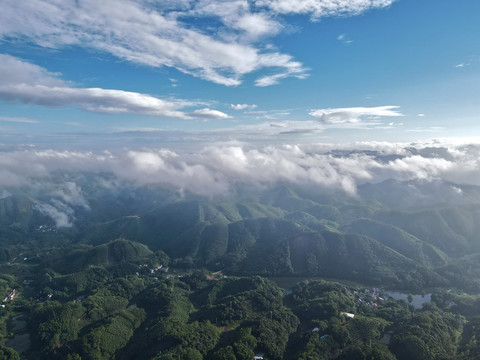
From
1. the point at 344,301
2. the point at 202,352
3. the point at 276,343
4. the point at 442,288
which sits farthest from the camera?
the point at 442,288

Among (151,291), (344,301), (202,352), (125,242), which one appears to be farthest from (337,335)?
(125,242)

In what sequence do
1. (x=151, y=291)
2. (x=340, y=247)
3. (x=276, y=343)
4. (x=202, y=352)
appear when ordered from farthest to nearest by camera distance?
(x=340, y=247), (x=151, y=291), (x=276, y=343), (x=202, y=352)

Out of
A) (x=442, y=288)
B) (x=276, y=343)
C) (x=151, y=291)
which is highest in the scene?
(x=276, y=343)

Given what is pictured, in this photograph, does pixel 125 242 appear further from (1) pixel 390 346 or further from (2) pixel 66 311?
(1) pixel 390 346

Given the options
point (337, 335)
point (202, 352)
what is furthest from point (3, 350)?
point (337, 335)

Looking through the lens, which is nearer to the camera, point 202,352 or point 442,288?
point 202,352

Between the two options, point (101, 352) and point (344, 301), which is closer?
point (101, 352)

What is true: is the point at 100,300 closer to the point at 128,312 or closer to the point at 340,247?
the point at 128,312

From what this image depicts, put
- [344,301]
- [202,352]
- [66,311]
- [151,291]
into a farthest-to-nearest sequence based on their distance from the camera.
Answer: [151,291] → [344,301] → [66,311] → [202,352]

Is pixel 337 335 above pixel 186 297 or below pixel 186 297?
above
